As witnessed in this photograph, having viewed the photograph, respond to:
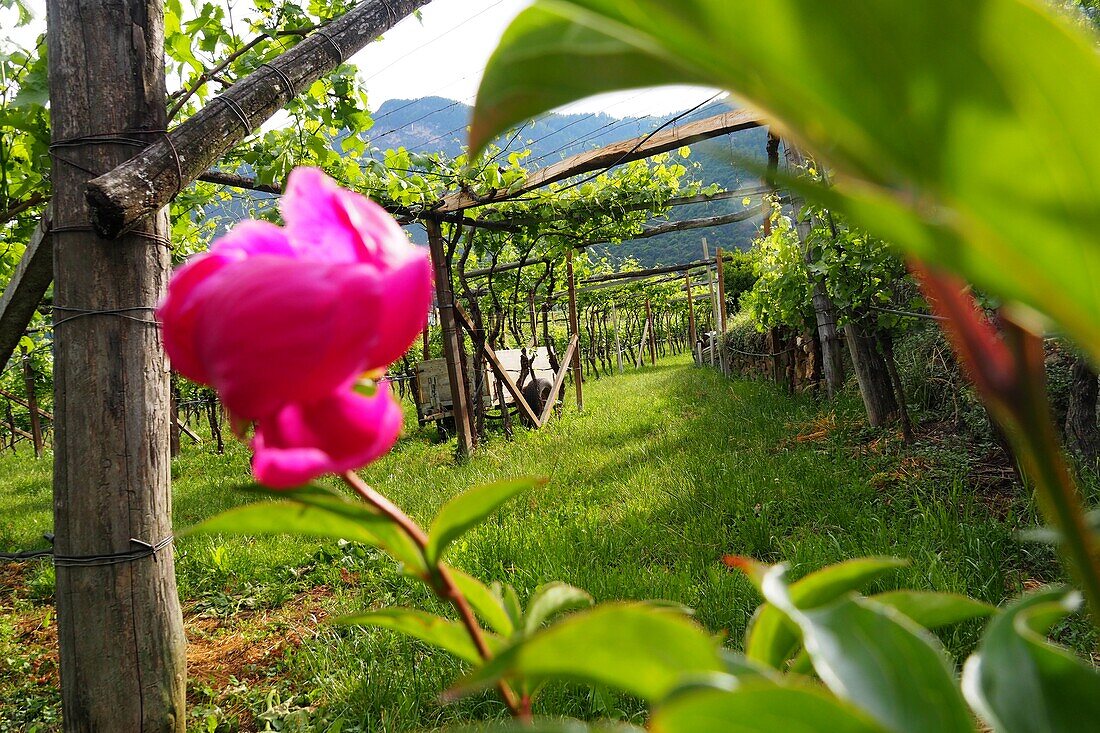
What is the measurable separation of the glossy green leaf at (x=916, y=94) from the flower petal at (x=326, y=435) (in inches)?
4.1

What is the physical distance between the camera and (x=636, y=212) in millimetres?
7309

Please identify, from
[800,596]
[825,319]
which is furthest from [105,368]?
[825,319]

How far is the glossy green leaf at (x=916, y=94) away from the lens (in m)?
0.15

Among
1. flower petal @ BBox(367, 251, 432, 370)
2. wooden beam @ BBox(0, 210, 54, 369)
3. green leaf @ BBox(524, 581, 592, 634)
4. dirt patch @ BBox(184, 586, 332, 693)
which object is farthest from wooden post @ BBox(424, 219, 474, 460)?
flower petal @ BBox(367, 251, 432, 370)

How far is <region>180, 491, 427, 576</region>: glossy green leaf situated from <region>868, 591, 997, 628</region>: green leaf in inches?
8.7

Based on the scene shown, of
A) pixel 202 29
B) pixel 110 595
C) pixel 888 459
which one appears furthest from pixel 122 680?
pixel 888 459

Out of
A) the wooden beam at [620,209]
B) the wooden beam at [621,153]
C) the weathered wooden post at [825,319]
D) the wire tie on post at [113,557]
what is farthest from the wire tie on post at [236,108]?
the wooden beam at [620,209]

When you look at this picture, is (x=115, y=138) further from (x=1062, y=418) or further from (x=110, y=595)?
(x=1062, y=418)

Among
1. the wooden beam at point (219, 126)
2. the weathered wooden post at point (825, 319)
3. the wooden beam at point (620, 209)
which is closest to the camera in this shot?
the wooden beam at point (219, 126)

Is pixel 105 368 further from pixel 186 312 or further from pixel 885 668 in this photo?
pixel 885 668

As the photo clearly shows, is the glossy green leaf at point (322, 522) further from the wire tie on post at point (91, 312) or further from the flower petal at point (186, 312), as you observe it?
the wire tie on post at point (91, 312)

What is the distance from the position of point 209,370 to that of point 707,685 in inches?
7.2

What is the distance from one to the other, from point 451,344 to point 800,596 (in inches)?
232

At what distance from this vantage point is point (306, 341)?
21cm
